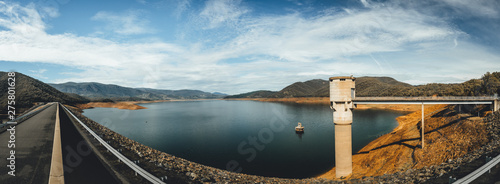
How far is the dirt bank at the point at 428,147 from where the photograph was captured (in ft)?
54.2

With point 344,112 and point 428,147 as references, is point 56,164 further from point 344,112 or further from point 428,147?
point 428,147

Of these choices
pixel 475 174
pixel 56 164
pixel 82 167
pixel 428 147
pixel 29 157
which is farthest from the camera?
pixel 428 147

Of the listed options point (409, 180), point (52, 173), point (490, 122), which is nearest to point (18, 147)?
point (52, 173)

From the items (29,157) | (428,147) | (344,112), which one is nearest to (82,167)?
(29,157)

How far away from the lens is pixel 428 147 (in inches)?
777


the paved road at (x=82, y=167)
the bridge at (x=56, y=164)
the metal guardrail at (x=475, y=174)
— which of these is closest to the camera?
the metal guardrail at (x=475, y=174)

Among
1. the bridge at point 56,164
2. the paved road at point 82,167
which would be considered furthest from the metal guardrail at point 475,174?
the paved road at point 82,167

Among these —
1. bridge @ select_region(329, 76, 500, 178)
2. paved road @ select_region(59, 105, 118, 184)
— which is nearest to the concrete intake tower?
bridge @ select_region(329, 76, 500, 178)

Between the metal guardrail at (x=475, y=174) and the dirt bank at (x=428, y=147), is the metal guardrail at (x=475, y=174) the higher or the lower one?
the higher one

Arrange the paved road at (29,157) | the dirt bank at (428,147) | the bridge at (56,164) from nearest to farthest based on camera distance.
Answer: the paved road at (29,157) → the bridge at (56,164) → the dirt bank at (428,147)

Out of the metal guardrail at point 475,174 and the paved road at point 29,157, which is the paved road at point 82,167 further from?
the metal guardrail at point 475,174

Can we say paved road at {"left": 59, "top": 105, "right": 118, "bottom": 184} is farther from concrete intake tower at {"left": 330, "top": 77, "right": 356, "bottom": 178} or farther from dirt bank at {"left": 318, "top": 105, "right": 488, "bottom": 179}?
dirt bank at {"left": 318, "top": 105, "right": 488, "bottom": 179}

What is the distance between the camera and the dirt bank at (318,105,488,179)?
16.5 m

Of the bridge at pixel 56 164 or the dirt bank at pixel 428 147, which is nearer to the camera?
the bridge at pixel 56 164
